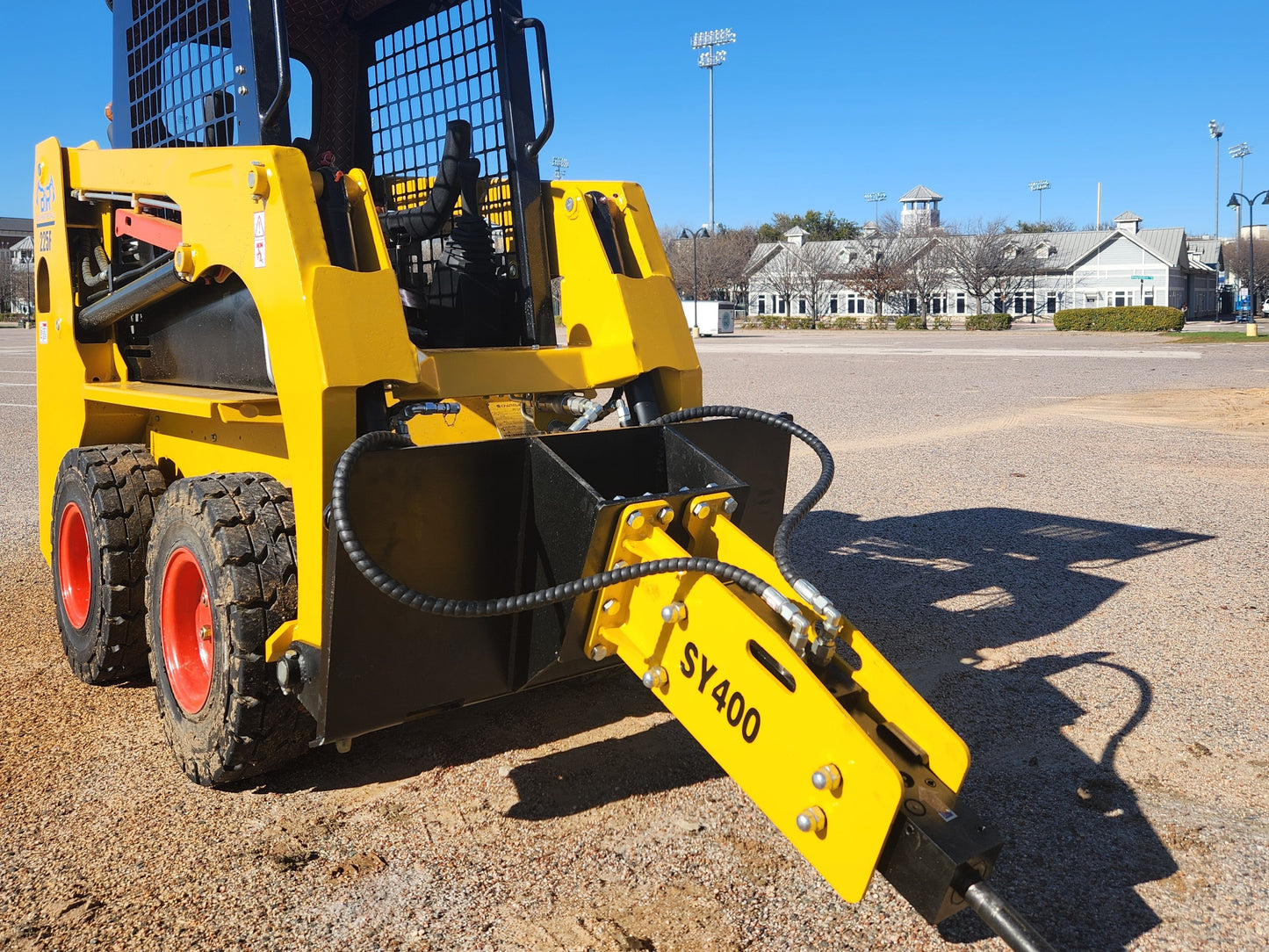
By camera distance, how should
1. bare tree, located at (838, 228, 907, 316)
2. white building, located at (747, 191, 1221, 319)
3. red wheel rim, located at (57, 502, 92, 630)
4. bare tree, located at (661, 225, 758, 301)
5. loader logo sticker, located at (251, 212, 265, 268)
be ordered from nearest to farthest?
loader logo sticker, located at (251, 212, 265, 268) < red wheel rim, located at (57, 502, 92, 630) < bare tree, located at (838, 228, 907, 316) < white building, located at (747, 191, 1221, 319) < bare tree, located at (661, 225, 758, 301)

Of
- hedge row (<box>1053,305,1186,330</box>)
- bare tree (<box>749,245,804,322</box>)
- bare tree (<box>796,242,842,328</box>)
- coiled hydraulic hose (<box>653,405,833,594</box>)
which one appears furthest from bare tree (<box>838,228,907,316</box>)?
coiled hydraulic hose (<box>653,405,833,594</box>)

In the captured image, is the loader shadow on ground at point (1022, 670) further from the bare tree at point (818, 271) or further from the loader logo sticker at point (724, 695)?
the bare tree at point (818, 271)

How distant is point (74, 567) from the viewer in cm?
477

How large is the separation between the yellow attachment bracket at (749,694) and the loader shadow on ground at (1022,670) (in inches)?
28.3

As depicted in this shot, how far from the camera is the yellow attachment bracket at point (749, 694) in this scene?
2.21 m


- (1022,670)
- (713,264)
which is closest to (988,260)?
(713,264)

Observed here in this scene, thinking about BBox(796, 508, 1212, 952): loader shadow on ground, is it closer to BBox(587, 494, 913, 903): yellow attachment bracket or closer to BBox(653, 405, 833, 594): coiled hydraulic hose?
BBox(587, 494, 913, 903): yellow attachment bracket

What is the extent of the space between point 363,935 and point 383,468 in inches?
48.0

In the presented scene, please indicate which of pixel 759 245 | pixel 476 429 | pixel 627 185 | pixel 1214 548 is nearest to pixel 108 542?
pixel 476 429

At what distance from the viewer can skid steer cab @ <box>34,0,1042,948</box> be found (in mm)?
2518

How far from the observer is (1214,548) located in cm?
658

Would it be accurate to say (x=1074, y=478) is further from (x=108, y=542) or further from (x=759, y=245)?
(x=759, y=245)

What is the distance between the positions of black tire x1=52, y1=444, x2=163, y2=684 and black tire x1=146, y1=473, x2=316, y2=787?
762 mm

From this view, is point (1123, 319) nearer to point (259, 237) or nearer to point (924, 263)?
point (924, 263)
